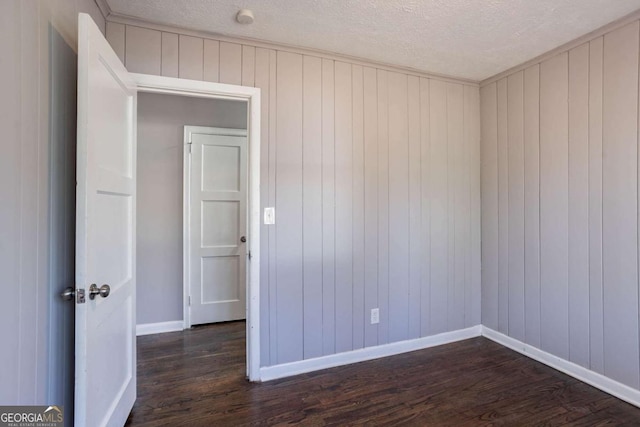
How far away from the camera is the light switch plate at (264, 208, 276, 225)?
2.33m

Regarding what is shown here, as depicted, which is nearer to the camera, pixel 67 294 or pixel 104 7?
pixel 67 294

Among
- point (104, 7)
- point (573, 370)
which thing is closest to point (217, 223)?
point (104, 7)

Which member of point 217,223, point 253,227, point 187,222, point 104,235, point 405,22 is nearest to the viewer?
point 104,235

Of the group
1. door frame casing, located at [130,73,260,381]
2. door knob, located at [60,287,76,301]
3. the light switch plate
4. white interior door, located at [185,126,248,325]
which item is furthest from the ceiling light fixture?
door knob, located at [60,287,76,301]

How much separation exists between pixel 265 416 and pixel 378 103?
7.94ft

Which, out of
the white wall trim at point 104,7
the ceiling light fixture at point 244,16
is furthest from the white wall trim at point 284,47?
the ceiling light fixture at point 244,16

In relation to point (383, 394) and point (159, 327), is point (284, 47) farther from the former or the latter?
point (159, 327)

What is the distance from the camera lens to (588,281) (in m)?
2.25

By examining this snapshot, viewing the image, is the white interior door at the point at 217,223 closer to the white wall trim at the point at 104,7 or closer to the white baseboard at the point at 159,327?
the white baseboard at the point at 159,327

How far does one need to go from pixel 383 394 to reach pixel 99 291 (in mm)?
1816

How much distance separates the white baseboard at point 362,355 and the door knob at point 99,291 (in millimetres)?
1289

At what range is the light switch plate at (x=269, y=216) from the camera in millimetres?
2326

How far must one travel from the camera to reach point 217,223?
349 cm

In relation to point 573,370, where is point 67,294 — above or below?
above
